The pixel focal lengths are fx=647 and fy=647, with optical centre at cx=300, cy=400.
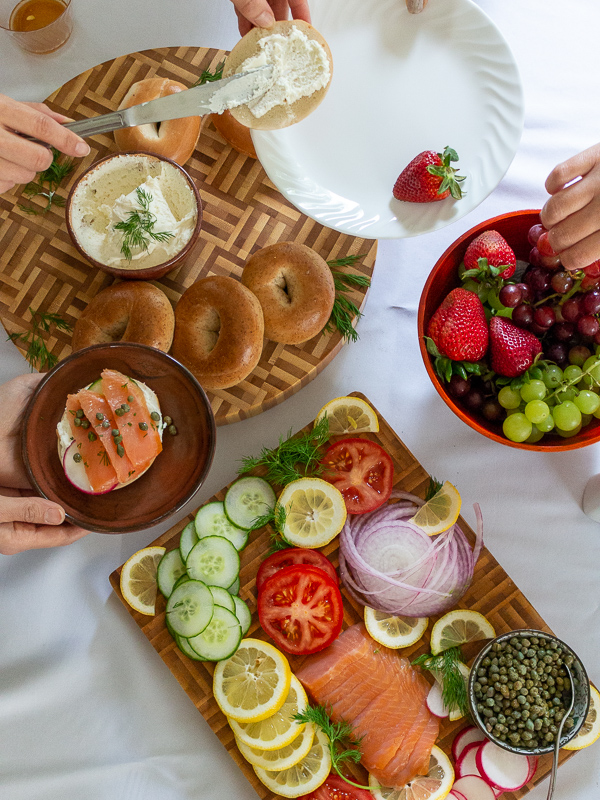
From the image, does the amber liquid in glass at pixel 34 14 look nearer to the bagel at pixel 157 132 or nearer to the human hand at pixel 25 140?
the bagel at pixel 157 132

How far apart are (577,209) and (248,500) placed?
118 centimetres

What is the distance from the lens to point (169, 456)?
1.70 meters

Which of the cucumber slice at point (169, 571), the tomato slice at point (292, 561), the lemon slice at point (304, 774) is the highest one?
the tomato slice at point (292, 561)

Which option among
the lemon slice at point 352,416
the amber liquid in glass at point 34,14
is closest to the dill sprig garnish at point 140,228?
the lemon slice at point 352,416

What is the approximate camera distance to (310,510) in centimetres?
191

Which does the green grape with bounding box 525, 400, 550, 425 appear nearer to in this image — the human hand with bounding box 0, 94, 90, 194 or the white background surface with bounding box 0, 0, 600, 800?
the white background surface with bounding box 0, 0, 600, 800

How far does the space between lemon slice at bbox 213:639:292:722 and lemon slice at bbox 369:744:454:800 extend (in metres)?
0.38

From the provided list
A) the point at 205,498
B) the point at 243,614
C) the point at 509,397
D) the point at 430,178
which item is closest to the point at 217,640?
the point at 243,614

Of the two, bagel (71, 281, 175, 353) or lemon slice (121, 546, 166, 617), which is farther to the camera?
lemon slice (121, 546, 166, 617)

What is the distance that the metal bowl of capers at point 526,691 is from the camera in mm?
1742

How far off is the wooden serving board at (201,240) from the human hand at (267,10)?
11.5 inches

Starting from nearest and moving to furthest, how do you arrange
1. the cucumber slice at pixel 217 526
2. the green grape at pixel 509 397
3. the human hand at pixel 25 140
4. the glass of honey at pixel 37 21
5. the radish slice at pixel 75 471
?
the human hand at pixel 25 140, the radish slice at pixel 75 471, the green grape at pixel 509 397, the cucumber slice at pixel 217 526, the glass of honey at pixel 37 21

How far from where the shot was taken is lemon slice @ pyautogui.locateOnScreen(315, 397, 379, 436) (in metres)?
1.97

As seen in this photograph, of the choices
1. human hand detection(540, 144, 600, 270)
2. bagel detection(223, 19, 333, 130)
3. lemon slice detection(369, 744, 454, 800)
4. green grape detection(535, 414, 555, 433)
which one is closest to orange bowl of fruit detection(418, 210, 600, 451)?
green grape detection(535, 414, 555, 433)
